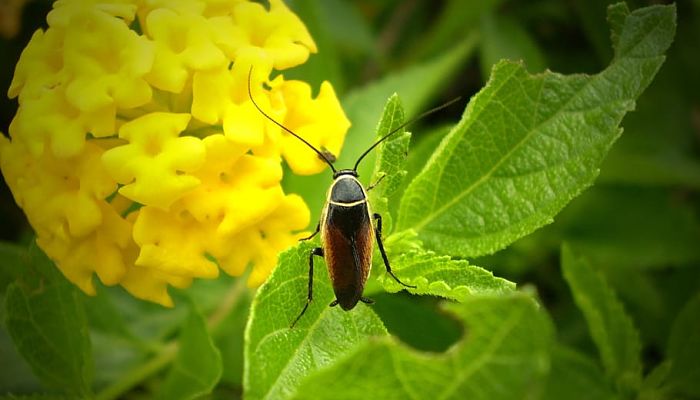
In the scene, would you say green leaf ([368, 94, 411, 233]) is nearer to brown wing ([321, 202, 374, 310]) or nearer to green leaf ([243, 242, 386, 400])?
brown wing ([321, 202, 374, 310])

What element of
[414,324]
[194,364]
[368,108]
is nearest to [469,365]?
[194,364]

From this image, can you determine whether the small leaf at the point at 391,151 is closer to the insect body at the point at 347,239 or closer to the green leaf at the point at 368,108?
the insect body at the point at 347,239

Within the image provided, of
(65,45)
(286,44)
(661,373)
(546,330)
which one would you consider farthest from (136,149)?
(661,373)

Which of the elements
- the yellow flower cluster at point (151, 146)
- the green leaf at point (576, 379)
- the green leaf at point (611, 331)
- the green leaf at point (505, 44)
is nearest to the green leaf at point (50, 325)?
the yellow flower cluster at point (151, 146)

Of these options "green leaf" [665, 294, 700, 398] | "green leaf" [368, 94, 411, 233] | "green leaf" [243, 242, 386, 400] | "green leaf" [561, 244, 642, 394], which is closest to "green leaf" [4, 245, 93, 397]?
→ "green leaf" [243, 242, 386, 400]

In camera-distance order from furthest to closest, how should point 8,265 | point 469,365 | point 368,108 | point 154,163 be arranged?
point 368,108 < point 8,265 < point 154,163 < point 469,365

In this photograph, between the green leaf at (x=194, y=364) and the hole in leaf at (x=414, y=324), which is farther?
the hole in leaf at (x=414, y=324)

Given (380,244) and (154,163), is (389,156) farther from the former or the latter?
(154,163)
